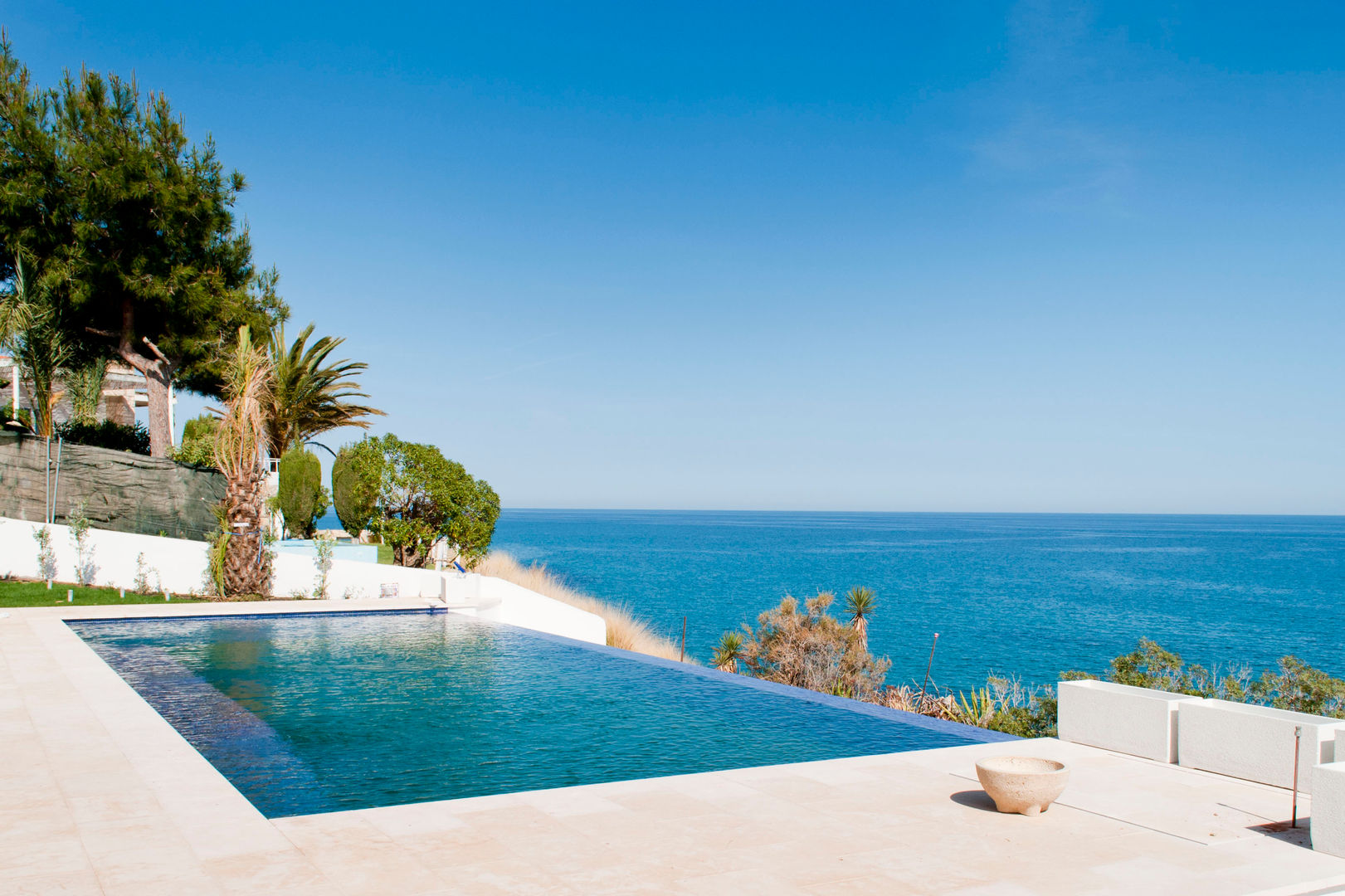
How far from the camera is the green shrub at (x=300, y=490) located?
79.0ft

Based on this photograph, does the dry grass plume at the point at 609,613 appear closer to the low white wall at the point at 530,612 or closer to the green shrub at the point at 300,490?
the low white wall at the point at 530,612

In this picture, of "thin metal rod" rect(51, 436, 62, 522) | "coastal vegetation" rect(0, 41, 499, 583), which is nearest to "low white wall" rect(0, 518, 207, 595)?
"thin metal rod" rect(51, 436, 62, 522)

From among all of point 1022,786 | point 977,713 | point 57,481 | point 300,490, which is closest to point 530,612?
point 977,713

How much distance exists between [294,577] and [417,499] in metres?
6.53

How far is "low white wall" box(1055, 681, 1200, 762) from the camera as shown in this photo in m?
6.32

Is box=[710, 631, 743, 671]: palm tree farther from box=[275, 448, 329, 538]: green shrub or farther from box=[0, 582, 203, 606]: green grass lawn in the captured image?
box=[275, 448, 329, 538]: green shrub

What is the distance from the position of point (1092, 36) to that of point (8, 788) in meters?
22.8

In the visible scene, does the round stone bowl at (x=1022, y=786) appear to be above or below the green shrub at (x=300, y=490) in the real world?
below

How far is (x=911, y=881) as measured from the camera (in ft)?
13.0

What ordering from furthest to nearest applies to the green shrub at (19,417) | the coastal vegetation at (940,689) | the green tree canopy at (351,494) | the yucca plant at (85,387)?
the green tree canopy at (351,494) → the yucca plant at (85,387) → the green shrub at (19,417) → the coastal vegetation at (940,689)

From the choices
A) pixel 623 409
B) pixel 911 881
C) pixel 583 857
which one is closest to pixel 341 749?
pixel 583 857

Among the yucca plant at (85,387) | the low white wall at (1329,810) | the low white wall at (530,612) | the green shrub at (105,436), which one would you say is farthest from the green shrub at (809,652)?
the yucca plant at (85,387)

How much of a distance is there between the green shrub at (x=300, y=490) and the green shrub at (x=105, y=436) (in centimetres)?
360

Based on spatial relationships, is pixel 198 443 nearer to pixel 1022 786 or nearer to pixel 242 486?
pixel 242 486
